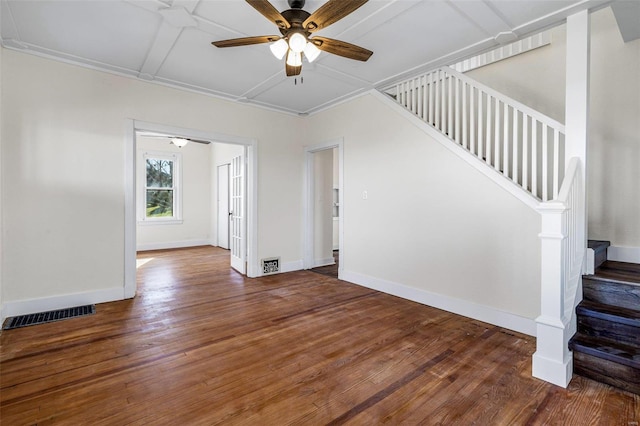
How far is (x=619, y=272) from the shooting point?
2.42 m

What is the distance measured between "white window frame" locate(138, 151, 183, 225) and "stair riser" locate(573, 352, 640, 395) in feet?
25.2

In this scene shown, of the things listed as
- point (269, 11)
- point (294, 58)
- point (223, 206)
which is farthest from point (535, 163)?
point (223, 206)

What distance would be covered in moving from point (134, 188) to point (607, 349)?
4.61 metres

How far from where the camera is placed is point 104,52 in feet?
9.77

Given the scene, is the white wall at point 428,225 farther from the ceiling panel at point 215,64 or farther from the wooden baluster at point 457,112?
the ceiling panel at point 215,64

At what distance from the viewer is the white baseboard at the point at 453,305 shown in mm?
2633

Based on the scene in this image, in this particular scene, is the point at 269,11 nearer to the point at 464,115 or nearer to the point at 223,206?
the point at 464,115

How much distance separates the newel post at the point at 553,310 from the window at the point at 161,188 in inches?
295

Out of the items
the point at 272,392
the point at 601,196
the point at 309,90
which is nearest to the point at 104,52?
the point at 309,90

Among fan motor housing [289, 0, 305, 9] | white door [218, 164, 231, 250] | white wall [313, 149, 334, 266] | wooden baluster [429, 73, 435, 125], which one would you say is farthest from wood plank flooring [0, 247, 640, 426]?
white door [218, 164, 231, 250]

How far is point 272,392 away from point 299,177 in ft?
12.2

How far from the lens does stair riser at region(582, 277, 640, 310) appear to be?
81.3 inches

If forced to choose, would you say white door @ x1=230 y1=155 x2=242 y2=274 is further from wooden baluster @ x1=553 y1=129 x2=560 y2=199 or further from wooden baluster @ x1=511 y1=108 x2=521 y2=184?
wooden baluster @ x1=553 y1=129 x2=560 y2=199

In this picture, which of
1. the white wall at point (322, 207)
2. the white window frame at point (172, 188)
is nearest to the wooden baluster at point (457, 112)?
the white wall at point (322, 207)
